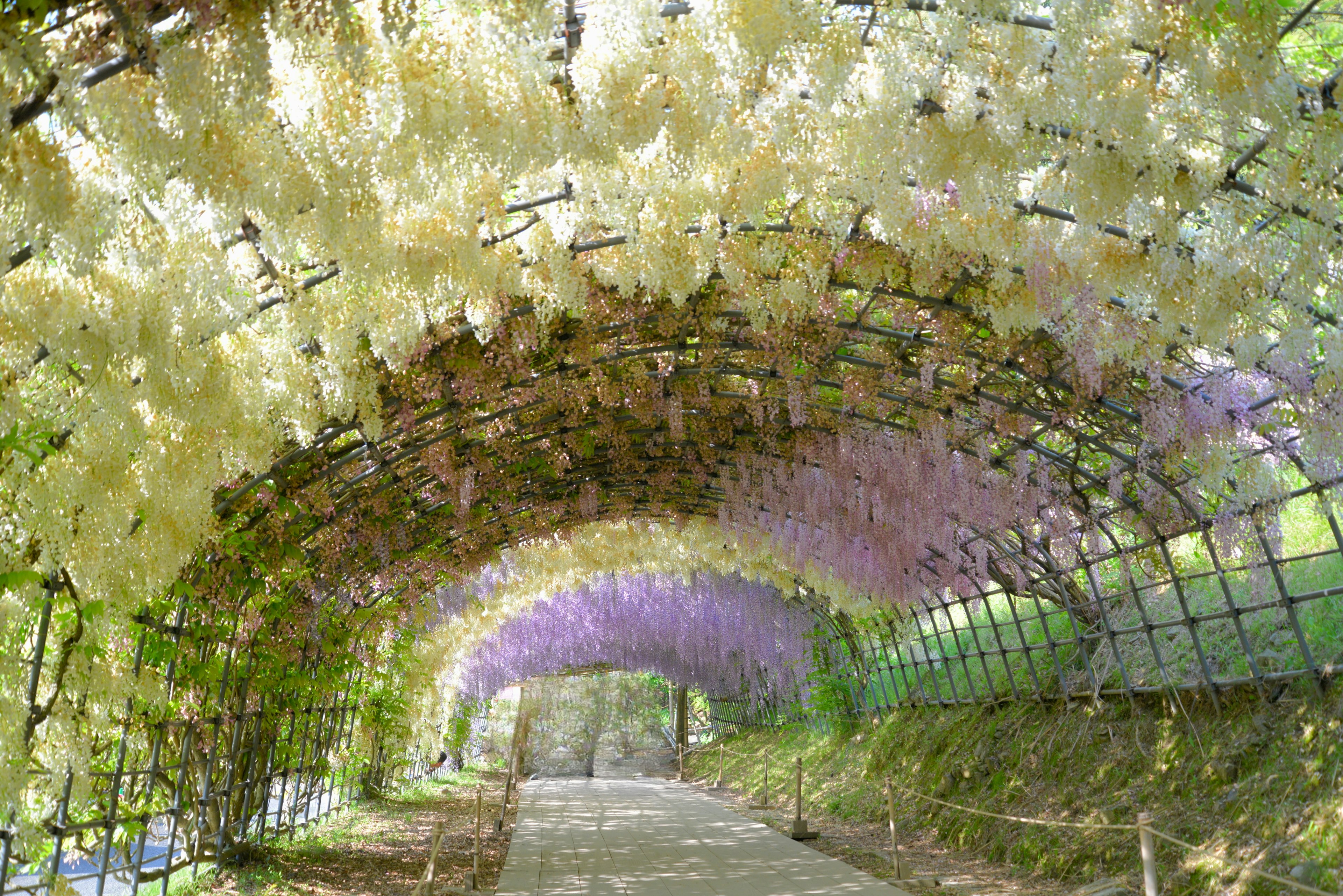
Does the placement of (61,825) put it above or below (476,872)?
above

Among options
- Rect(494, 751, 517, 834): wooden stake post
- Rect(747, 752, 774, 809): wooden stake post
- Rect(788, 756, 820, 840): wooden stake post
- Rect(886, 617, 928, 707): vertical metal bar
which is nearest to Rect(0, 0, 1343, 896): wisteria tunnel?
Rect(494, 751, 517, 834): wooden stake post

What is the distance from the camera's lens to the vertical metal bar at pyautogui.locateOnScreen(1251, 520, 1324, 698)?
22.6ft


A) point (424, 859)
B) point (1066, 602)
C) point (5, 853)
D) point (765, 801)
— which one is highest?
point (1066, 602)

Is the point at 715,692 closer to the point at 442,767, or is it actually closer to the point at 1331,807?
the point at 442,767

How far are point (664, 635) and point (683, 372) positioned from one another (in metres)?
14.2

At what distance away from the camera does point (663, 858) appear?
953 centimetres

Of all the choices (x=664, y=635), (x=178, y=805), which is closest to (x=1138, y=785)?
(x=178, y=805)

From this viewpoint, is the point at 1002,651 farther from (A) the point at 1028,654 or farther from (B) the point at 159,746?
(B) the point at 159,746

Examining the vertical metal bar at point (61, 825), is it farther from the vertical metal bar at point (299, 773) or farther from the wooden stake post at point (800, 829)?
the wooden stake post at point (800, 829)

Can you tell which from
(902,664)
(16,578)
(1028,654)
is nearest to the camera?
(16,578)

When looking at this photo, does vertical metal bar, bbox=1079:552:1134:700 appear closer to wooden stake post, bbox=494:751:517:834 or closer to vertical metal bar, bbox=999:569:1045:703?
vertical metal bar, bbox=999:569:1045:703

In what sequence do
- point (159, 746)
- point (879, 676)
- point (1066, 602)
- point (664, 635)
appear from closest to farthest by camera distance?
1. point (159, 746)
2. point (1066, 602)
3. point (879, 676)
4. point (664, 635)

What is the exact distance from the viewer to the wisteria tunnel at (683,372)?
10.8 ft

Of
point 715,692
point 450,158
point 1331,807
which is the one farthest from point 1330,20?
point 715,692
